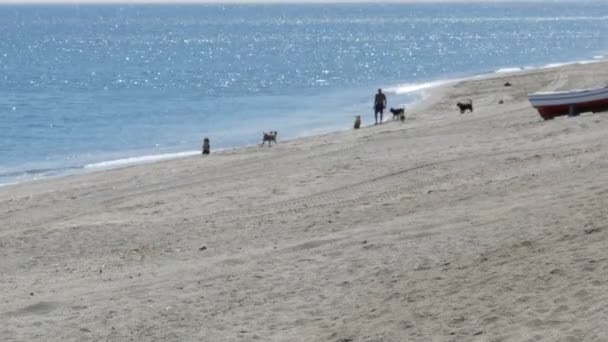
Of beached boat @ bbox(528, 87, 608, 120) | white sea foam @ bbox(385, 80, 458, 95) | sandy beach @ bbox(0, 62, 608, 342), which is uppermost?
white sea foam @ bbox(385, 80, 458, 95)

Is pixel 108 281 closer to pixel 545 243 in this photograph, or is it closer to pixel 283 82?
pixel 545 243

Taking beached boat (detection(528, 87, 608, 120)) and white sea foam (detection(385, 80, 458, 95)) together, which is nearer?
beached boat (detection(528, 87, 608, 120))

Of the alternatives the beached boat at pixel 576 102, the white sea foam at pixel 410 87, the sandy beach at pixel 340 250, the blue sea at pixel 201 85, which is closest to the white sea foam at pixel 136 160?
the blue sea at pixel 201 85

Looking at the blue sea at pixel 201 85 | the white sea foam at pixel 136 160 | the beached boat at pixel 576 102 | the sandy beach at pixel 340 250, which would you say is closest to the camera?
the sandy beach at pixel 340 250

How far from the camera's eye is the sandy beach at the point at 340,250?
37.4 feet

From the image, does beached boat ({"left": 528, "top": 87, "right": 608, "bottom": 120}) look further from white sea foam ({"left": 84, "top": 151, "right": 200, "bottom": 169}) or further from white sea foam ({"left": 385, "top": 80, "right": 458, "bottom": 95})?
white sea foam ({"left": 385, "top": 80, "right": 458, "bottom": 95})

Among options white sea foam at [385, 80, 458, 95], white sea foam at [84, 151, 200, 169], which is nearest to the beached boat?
white sea foam at [84, 151, 200, 169]

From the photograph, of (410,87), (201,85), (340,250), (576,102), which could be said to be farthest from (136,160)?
(201,85)

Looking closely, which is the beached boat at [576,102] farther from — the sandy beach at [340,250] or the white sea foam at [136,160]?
the white sea foam at [136,160]

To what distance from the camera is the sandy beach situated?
11.4m

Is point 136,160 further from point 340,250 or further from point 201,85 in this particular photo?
point 201,85

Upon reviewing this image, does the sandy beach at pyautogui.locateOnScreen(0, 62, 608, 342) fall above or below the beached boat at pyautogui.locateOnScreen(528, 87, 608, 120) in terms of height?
below

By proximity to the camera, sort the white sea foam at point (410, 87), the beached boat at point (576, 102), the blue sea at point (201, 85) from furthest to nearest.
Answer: the white sea foam at point (410, 87) → the blue sea at point (201, 85) → the beached boat at point (576, 102)

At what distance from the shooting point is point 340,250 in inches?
583
